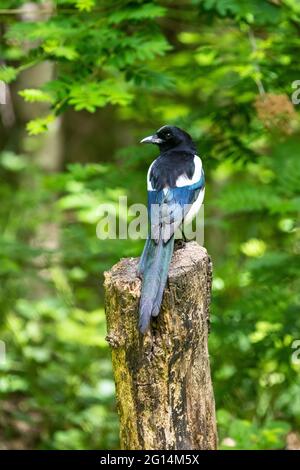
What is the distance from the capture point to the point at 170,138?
4527 mm

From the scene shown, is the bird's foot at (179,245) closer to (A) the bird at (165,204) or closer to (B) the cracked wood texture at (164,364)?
(A) the bird at (165,204)

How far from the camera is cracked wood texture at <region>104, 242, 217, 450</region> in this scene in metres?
3.29

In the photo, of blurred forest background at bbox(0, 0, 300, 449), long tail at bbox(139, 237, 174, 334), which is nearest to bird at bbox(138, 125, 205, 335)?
long tail at bbox(139, 237, 174, 334)

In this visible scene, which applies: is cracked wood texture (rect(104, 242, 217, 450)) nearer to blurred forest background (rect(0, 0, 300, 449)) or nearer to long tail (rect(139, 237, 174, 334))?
long tail (rect(139, 237, 174, 334))

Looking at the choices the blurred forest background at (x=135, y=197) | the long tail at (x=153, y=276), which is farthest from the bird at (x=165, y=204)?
the blurred forest background at (x=135, y=197)

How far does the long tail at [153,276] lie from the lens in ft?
10.4

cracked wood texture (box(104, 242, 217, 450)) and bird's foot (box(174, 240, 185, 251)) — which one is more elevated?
bird's foot (box(174, 240, 185, 251))

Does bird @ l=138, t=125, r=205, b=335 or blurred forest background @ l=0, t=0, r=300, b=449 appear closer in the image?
bird @ l=138, t=125, r=205, b=335

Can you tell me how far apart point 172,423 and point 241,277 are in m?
2.79

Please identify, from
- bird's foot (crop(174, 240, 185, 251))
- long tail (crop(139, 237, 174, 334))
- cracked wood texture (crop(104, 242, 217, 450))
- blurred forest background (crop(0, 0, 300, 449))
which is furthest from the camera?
blurred forest background (crop(0, 0, 300, 449))

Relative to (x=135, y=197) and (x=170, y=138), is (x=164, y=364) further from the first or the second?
(x=135, y=197)

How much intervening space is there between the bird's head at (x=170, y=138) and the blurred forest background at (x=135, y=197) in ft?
0.83

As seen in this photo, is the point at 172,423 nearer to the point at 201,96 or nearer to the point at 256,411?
the point at 256,411

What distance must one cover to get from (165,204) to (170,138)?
76 cm
